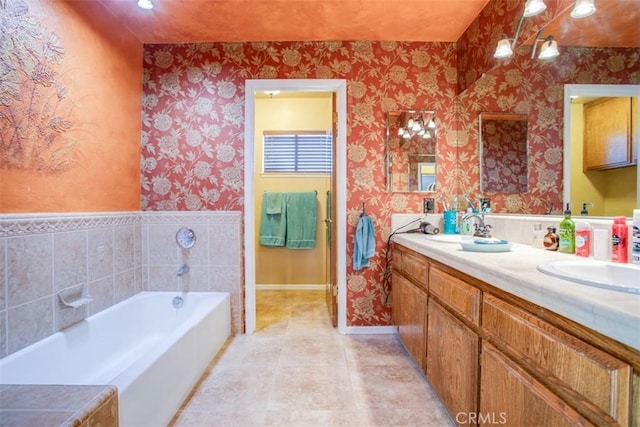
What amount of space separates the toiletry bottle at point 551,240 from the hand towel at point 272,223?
2.63 metres

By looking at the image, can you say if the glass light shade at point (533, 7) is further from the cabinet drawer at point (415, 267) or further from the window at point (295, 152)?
the window at point (295, 152)

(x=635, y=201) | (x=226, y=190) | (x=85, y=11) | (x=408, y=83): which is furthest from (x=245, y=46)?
(x=635, y=201)

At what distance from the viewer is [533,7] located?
158cm

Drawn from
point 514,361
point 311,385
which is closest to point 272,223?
point 311,385

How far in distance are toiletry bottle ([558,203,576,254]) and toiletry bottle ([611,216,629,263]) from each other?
8.1 inches

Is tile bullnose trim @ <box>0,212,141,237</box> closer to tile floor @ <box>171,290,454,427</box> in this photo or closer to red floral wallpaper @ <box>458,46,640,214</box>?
tile floor @ <box>171,290,454,427</box>

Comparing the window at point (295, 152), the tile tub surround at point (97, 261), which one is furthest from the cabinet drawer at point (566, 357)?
the window at point (295, 152)

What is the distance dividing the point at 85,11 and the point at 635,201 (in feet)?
9.76

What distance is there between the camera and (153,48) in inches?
92.7

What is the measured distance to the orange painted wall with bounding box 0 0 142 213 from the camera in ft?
4.44

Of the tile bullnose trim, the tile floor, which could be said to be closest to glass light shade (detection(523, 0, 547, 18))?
the tile floor

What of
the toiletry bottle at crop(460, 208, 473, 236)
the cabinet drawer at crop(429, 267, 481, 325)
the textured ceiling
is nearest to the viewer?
the cabinet drawer at crop(429, 267, 481, 325)

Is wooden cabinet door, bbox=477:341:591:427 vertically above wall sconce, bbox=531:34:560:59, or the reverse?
wall sconce, bbox=531:34:560:59

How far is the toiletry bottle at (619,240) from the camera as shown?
1.08 m
